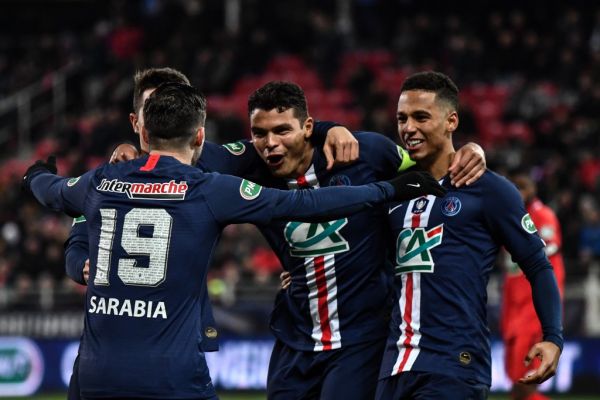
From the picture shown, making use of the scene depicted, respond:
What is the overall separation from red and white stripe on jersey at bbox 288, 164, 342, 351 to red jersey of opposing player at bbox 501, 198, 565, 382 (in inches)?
156

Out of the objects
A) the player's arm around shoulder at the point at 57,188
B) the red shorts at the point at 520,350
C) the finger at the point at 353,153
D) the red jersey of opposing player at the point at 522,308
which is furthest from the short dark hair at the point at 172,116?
the red shorts at the point at 520,350

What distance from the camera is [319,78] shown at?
22672mm

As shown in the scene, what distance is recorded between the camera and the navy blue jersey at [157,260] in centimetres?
477

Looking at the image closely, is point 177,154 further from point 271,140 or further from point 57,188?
point 271,140

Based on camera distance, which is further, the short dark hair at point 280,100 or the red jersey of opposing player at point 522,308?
the red jersey of opposing player at point 522,308

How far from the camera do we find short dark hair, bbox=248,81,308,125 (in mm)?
6098

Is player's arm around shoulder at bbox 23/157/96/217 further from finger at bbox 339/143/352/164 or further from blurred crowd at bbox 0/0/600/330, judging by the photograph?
blurred crowd at bbox 0/0/600/330

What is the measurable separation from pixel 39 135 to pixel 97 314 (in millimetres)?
20027

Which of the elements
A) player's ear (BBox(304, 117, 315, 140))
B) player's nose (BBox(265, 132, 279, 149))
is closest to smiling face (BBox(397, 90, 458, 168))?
player's ear (BBox(304, 117, 315, 140))

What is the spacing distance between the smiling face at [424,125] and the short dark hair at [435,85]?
0.03 metres

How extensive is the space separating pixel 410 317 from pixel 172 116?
1.62 metres

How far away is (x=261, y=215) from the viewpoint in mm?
4949

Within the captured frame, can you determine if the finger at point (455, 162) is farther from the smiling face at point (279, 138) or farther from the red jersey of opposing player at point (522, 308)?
the red jersey of opposing player at point (522, 308)

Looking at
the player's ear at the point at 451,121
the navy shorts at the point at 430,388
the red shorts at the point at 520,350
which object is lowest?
the red shorts at the point at 520,350
